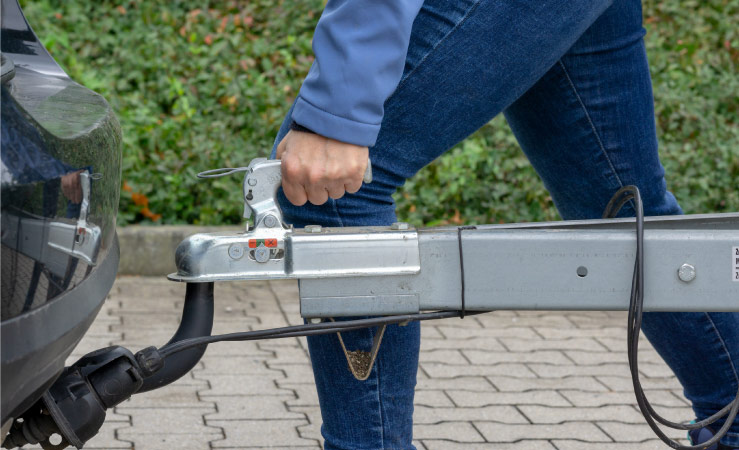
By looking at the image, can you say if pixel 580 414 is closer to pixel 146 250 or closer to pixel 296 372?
pixel 296 372

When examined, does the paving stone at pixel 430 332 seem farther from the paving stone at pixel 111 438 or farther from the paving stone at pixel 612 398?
the paving stone at pixel 111 438

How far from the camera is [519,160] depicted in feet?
18.1

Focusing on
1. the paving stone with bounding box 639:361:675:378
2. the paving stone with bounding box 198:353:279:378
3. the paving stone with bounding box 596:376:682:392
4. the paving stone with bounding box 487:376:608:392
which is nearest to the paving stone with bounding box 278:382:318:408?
the paving stone with bounding box 198:353:279:378

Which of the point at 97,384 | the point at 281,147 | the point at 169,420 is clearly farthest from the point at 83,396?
the point at 169,420

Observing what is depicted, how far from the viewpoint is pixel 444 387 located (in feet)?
10.9

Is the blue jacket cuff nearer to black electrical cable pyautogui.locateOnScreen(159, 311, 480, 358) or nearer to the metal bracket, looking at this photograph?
black electrical cable pyautogui.locateOnScreen(159, 311, 480, 358)

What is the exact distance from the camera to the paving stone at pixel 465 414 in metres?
2.96

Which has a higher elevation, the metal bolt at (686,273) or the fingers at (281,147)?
the fingers at (281,147)

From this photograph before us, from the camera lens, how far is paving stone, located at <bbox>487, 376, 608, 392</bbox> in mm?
3316

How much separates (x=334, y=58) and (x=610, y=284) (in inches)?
20.4

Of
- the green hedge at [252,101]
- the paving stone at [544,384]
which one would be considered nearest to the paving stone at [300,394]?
the paving stone at [544,384]

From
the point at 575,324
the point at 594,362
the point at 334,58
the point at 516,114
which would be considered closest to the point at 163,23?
the point at 575,324

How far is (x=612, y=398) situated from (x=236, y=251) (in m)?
2.11

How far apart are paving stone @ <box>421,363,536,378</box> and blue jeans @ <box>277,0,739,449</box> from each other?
134cm
